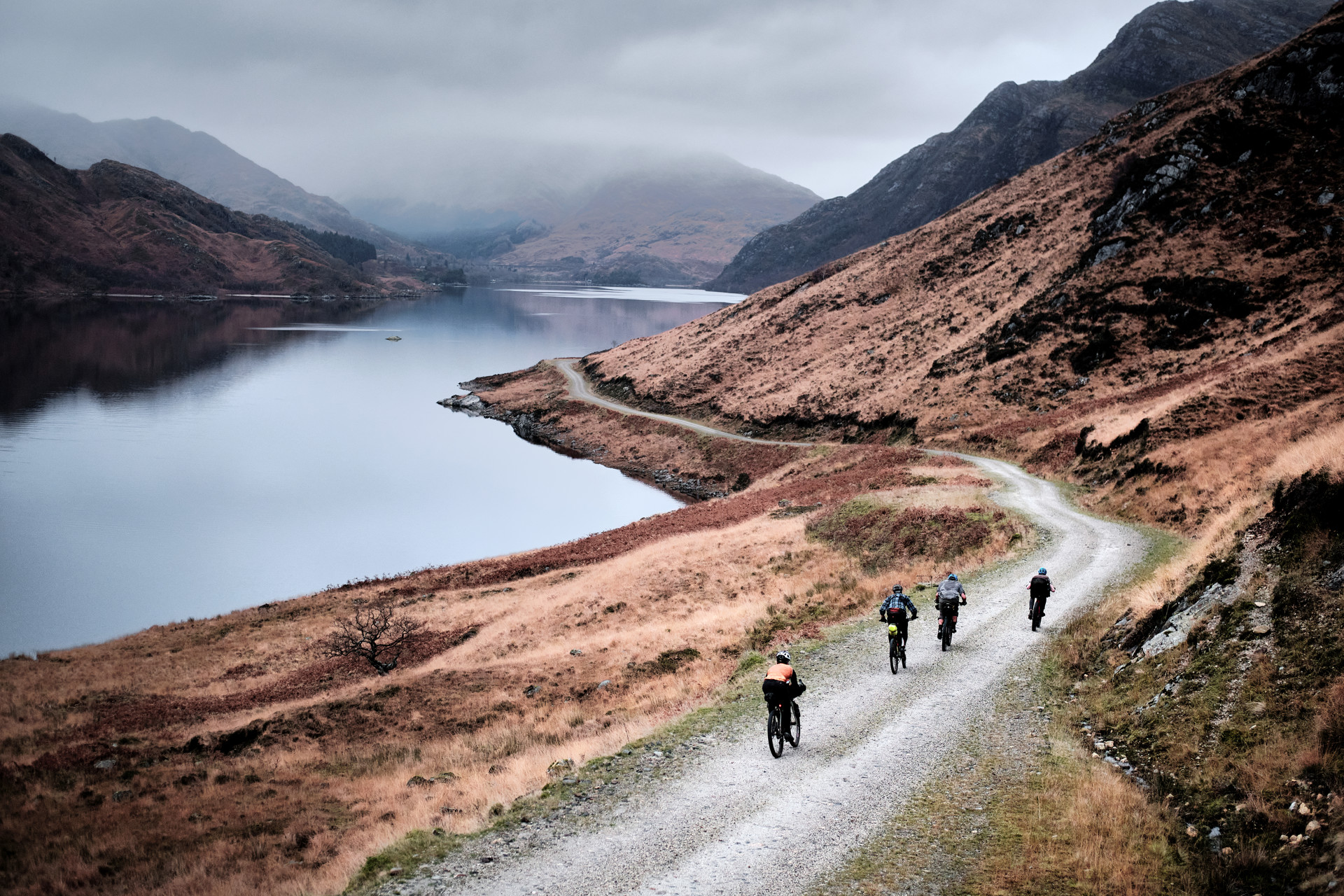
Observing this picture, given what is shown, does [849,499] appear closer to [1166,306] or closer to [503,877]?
[503,877]

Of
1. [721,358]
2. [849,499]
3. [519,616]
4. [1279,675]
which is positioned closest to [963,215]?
[721,358]

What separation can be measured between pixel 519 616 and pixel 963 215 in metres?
100

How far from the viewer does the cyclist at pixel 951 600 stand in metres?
→ 17.3

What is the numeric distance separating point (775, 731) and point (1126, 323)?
61.5 meters

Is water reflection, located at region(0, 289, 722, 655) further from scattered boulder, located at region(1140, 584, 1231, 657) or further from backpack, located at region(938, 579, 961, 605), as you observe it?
scattered boulder, located at region(1140, 584, 1231, 657)

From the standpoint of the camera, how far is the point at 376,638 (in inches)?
1155

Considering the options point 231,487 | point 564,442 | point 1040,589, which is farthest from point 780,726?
point 564,442

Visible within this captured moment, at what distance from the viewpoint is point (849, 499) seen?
126 feet

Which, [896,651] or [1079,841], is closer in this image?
[1079,841]

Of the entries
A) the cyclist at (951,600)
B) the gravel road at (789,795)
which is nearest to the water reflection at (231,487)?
the gravel road at (789,795)

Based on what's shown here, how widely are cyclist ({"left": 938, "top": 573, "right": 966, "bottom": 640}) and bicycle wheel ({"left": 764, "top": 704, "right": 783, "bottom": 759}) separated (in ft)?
21.1

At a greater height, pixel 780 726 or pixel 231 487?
pixel 780 726

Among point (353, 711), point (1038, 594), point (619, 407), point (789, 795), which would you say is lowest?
point (353, 711)

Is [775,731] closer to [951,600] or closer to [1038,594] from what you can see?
[951,600]
